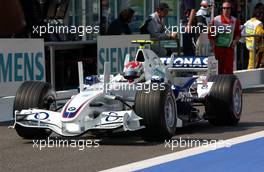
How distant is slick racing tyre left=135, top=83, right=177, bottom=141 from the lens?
30.4ft

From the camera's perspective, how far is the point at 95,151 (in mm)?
9031

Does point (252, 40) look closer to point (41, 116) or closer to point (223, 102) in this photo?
point (223, 102)

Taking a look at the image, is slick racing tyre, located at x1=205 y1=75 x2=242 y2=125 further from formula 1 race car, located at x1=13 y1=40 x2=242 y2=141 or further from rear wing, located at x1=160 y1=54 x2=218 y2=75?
rear wing, located at x1=160 y1=54 x2=218 y2=75

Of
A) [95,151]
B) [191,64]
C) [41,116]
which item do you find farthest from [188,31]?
[95,151]

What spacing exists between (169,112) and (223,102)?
1474 millimetres

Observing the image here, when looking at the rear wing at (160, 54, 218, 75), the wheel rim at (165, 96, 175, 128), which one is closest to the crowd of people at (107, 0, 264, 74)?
the rear wing at (160, 54, 218, 75)

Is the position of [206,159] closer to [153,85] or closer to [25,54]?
[153,85]

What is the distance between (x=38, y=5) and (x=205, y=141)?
804cm

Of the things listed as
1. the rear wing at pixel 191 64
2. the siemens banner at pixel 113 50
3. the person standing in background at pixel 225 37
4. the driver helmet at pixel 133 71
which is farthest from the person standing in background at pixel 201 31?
the driver helmet at pixel 133 71

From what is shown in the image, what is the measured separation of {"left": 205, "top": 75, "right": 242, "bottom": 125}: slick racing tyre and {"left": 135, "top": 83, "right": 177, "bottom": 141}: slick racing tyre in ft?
5.32

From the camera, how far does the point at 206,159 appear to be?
841cm

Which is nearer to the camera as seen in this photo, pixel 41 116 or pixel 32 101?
pixel 41 116

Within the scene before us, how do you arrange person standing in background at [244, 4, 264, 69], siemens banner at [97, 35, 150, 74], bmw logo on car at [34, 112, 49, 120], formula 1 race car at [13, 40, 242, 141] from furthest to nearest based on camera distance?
person standing in background at [244, 4, 264, 69] < siemens banner at [97, 35, 150, 74] < bmw logo on car at [34, 112, 49, 120] < formula 1 race car at [13, 40, 242, 141]

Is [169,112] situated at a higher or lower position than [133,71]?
lower
